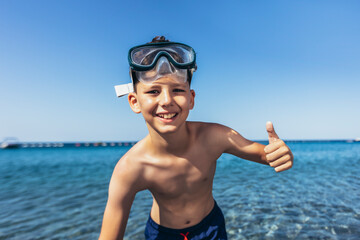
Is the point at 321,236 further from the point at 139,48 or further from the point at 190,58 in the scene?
the point at 139,48

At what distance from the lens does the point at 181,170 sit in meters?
1.79

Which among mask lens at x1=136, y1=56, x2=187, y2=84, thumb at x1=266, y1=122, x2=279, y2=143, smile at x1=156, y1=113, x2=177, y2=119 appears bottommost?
thumb at x1=266, y1=122, x2=279, y2=143

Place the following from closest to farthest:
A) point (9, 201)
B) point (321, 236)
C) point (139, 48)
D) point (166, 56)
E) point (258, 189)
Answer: point (166, 56) → point (139, 48) → point (321, 236) → point (9, 201) → point (258, 189)

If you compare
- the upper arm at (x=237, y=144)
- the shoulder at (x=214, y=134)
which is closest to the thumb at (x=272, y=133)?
the upper arm at (x=237, y=144)

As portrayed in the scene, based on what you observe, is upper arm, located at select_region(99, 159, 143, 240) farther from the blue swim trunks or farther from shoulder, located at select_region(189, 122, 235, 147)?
shoulder, located at select_region(189, 122, 235, 147)

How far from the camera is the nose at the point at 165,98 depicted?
1482 mm

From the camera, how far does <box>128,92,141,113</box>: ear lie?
176cm

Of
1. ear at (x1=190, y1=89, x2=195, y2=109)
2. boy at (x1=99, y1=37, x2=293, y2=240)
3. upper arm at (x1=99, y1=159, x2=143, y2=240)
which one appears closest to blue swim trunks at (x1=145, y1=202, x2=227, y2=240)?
boy at (x1=99, y1=37, x2=293, y2=240)

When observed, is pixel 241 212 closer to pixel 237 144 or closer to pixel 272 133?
pixel 237 144

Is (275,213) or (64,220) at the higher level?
(64,220)

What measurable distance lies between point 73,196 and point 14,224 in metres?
2.13

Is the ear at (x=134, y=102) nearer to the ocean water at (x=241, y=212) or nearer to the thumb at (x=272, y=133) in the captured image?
the thumb at (x=272, y=133)

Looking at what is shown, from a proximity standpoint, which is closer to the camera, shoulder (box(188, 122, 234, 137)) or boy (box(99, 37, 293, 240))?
boy (box(99, 37, 293, 240))

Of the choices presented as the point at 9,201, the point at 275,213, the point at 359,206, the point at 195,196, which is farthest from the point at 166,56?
the point at 9,201
